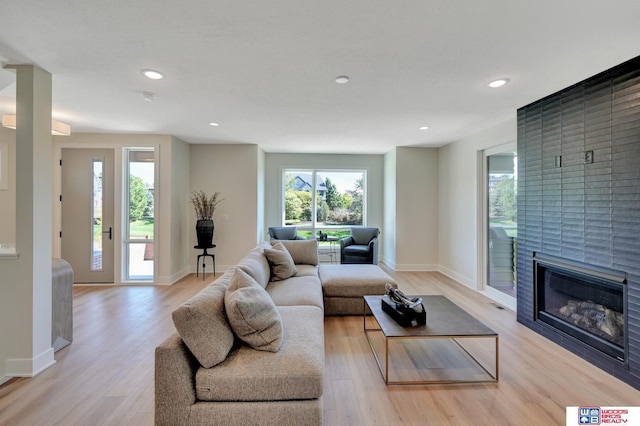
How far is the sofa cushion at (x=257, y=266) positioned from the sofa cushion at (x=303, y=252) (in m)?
0.68

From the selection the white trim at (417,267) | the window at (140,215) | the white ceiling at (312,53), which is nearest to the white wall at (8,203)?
the white ceiling at (312,53)

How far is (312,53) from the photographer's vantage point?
2299 millimetres

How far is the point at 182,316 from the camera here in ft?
5.23

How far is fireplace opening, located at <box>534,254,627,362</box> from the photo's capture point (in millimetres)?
2498

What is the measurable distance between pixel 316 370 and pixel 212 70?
246 centimetres

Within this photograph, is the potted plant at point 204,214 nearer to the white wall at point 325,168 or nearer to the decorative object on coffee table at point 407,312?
the white wall at point 325,168

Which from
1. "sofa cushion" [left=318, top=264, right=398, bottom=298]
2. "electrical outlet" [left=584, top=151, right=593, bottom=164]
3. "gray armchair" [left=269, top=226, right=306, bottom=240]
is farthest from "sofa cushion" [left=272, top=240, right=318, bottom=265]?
"electrical outlet" [left=584, top=151, right=593, bottom=164]

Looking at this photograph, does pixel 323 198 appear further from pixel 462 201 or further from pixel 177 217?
pixel 177 217

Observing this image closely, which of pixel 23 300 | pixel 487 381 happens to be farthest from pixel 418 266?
pixel 23 300

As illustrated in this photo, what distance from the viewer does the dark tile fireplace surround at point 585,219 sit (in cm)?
236

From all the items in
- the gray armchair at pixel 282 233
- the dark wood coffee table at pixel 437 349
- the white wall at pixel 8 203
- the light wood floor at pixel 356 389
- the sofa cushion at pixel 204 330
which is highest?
the white wall at pixel 8 203

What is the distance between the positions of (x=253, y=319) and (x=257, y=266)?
1.29m

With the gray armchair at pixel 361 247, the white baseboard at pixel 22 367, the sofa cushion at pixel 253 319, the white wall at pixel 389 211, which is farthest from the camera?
the white wall at pixel 389 211

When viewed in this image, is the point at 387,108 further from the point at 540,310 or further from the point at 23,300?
the point at 23,300
